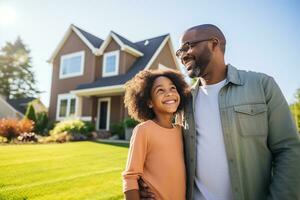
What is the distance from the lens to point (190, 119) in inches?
99.5

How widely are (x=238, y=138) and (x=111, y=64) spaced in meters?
18.5

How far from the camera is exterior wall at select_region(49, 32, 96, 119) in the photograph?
67.8ft

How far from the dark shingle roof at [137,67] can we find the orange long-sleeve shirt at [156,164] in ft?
49.2

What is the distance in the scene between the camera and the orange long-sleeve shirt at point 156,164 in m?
2.35

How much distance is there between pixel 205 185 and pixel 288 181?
2.01ft

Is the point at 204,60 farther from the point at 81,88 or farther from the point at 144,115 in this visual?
the point at 81,88

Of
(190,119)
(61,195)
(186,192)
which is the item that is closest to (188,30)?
(190,119)

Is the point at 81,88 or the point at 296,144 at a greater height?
the point at 81,88

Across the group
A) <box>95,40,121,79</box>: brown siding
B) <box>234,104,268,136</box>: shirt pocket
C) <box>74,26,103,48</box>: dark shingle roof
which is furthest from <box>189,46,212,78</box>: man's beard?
<box>74,26,103,48</box>: dark shingle roof

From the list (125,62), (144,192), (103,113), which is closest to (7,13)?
(125,62)

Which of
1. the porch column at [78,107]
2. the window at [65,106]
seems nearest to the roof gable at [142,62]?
the porch column at [78,107]

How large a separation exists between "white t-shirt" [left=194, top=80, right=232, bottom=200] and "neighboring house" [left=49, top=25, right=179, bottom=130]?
14845 millimetres

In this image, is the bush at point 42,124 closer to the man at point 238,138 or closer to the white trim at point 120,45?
the white trim at point 120,45

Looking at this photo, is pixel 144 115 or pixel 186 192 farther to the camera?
pixel 144 115
